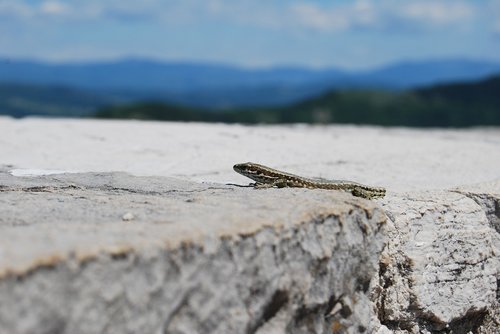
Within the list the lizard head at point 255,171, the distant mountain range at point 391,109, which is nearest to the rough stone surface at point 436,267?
the lizard head at point 255,171

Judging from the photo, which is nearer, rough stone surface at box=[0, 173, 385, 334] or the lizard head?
rough stone surface at box=[0, 173, 385, 334]

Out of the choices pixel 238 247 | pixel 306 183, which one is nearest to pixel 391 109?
pixel 306 183

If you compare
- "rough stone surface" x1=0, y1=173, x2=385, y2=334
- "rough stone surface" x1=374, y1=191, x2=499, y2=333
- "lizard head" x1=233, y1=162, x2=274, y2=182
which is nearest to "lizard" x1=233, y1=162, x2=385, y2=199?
"lizard head" x1=233, y1=162, x2=274, y2=182

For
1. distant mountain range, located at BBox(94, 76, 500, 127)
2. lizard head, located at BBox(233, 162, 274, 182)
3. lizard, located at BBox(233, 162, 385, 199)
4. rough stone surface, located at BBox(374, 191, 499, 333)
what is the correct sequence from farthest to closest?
distant mountain range, located at BBox(94, 76, 500, 127)
lizard head, located at BBox(233, 162, 274, 182)
lizard, located at BBox(233, 162, 385, 199)
rough stone surface, located at BBox(374, 191, 499, 333)

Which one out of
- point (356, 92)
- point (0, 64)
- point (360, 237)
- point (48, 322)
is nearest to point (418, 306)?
point (360, 237)

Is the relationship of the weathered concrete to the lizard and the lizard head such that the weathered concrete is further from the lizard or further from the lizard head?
the lizard head

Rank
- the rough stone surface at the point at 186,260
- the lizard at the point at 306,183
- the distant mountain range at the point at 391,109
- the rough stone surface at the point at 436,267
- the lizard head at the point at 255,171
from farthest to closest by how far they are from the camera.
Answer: the distant mountain range at the point at 391,109 < the lizard head at the point at 255,171 < the lizard at the point at 306,183 < the rough stone surface at the point at 436,267 < the rough stone surface at the point at 186,260

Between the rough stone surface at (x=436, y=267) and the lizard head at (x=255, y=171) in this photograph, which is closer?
the rough stone surface at (x=436, y=267)

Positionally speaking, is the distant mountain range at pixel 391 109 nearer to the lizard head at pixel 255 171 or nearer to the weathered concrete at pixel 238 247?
the weathered concrete at pixel 238 247
